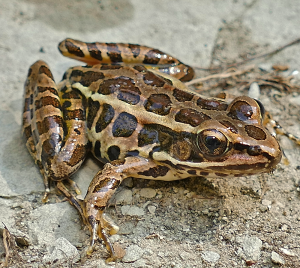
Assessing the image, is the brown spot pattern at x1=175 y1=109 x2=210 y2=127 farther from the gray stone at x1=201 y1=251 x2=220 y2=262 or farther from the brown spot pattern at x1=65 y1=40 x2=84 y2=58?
the brown spot pattern at x1=65 y1=40 x2=84 y2=58

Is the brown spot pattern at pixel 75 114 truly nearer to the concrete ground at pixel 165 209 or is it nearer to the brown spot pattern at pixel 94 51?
the concrete ground at pixel 165 209

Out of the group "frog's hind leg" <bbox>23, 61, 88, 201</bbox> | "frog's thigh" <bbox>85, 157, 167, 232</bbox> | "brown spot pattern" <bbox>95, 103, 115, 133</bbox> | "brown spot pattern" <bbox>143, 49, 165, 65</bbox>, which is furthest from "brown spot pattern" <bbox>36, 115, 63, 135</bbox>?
"brown spot pattern" <bbox>143, 49, 165, 65</bbox>

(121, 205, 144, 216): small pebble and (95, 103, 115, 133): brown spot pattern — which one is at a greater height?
(95, 103, 115, 133): brown spot pattern

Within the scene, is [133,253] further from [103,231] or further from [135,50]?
[135,50]

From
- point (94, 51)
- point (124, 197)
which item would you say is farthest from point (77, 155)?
point (94, 51)

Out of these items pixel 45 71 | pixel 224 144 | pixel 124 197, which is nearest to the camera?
pixel 224 144

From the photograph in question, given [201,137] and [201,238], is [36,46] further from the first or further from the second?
[201,238]

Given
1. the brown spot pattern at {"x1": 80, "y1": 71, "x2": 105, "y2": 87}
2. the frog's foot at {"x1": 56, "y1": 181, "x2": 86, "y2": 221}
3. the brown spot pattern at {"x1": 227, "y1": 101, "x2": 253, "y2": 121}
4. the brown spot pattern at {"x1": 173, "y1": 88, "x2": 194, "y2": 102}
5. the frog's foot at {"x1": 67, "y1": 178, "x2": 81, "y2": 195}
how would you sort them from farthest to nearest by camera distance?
1. the brown spot pattern at {"x1": 80, "y1": 71, "x2": 105, "y2": 87}
2. the frog's foot at {"x1": 67, "y1": 178, "x2": 81, "y2": 195}
3. the brown spot pattern at {"x1": 173, "y1": 88, "x2": 194, "y2": 102}
4. the frog's foot at {"x1": 56, "y1": 181, "x2": 86, "y2": 221}
5. the brown spot pattern at {"x1": 227, "y1": 101, "x2": 253, "y2": 121}

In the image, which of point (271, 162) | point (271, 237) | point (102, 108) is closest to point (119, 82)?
point (102, 108)
